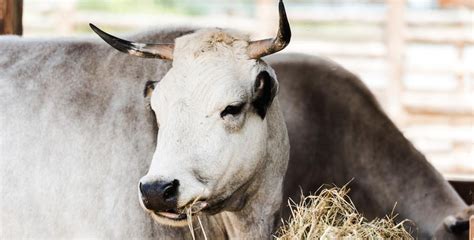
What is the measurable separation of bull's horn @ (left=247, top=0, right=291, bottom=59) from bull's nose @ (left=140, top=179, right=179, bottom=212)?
85 cm

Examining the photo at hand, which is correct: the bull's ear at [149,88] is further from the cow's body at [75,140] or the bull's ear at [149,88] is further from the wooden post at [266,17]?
the wooden post at [266,17]

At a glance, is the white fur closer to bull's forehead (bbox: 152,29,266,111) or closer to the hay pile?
bull's forehead (bbox: 152,29,266,111)

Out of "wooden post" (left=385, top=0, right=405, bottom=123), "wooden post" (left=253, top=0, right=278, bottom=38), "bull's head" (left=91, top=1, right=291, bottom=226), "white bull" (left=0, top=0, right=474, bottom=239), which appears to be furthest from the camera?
"wooden post" (left=253, top=0, right=278, bottom=38)

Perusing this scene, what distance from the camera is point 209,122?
4.53 meters

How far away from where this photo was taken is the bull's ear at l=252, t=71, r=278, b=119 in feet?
15.5

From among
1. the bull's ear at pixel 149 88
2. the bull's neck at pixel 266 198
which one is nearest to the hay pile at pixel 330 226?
the bull's neck at pixel 266 198

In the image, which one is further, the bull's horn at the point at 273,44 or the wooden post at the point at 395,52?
the wooden post at the point at 395,52

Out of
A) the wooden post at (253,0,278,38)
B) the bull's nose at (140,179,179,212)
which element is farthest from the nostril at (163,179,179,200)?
the wooden post at (253,0,278,38)

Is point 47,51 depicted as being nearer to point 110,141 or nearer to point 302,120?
point 110,141

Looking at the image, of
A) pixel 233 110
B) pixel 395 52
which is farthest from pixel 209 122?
pixel 395 52

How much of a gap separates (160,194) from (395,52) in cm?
1165

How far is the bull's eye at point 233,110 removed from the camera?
15.0ft

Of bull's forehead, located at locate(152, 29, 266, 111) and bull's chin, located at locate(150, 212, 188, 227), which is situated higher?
bull's forehead, located at locate(152, 29, 266, 111)

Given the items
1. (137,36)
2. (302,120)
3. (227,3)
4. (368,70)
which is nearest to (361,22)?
(368,70)
